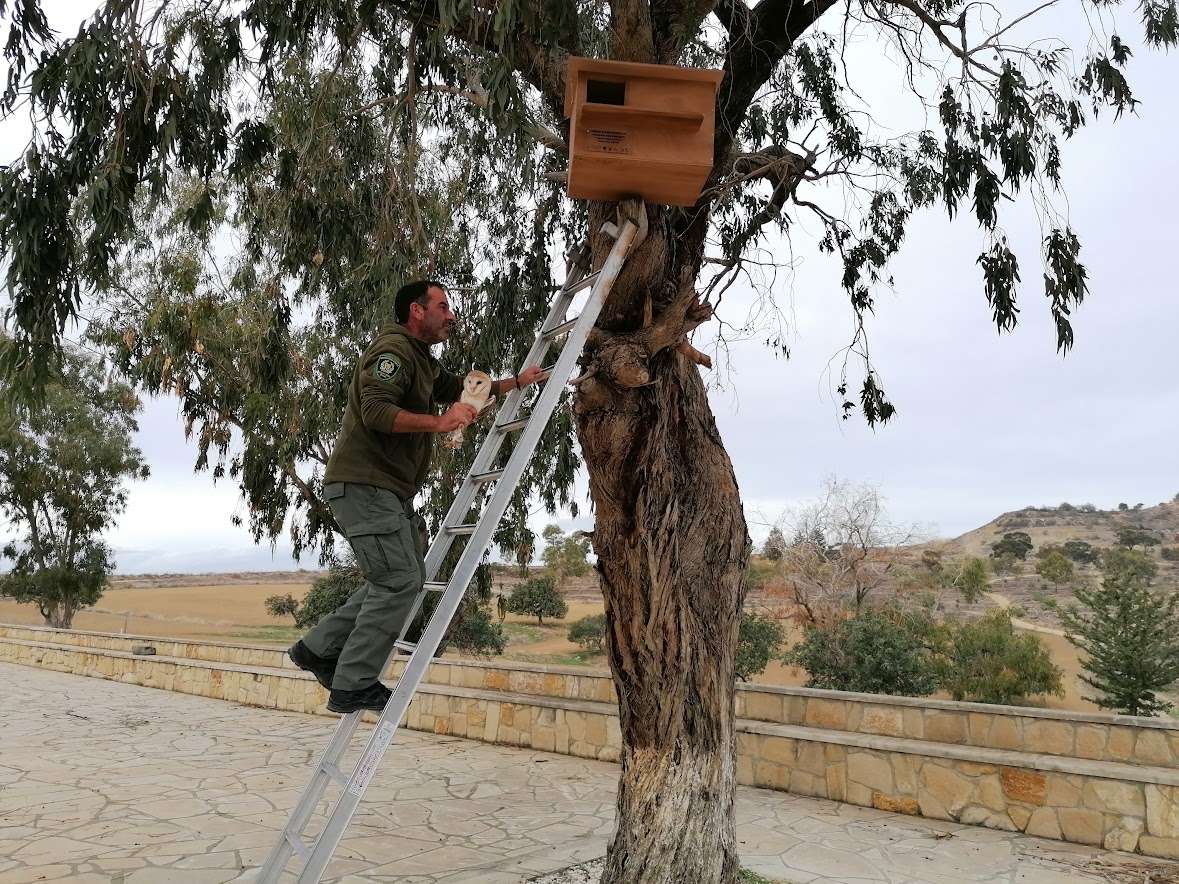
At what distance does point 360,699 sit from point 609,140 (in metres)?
2.23

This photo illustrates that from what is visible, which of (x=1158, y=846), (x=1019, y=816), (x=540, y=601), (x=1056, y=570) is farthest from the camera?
(x=1056, y=570)

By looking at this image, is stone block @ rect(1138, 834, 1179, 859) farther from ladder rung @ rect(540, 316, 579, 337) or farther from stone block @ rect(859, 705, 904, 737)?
ladder rung @ rect(540, 316, 579, 337)

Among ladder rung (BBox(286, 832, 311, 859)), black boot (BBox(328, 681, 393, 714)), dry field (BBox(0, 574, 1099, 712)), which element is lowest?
dry field (BBox(0, 574, 1099, 712))

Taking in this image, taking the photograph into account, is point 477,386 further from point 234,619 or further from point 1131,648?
point 234,619

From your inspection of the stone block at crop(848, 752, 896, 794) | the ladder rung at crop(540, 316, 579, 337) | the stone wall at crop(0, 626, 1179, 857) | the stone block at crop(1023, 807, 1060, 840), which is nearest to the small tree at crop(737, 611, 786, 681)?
the stone wall at crop(0, 626, 1179, 857)

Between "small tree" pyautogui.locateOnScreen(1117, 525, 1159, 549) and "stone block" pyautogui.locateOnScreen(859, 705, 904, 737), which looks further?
"small tree" pyautogui.locateOnScreen(1117, 525, 1159, 549)

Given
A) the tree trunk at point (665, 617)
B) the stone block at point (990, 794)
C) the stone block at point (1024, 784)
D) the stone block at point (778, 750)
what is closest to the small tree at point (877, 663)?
the stone block at point (778, 750)

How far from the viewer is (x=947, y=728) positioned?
658cm

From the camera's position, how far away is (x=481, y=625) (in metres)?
16.7

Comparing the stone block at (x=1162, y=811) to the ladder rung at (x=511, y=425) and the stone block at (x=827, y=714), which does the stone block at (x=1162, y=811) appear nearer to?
the stone block at (x=827, y=714)

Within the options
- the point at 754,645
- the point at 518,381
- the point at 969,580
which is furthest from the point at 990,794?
the point at 969,580

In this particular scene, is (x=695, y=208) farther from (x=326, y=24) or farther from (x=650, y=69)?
(x=326, y=24)

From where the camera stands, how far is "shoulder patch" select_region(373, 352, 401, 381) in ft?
10.5

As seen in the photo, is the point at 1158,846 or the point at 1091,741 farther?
the point at 1091,741
